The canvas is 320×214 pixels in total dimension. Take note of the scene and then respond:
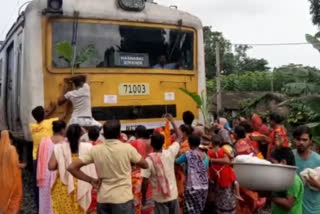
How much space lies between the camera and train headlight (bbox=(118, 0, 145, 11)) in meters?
7.03

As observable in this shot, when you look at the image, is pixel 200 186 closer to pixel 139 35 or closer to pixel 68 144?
pixel 68 144

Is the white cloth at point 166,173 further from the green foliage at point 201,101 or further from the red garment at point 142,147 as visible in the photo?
the green foliage at point 201,101

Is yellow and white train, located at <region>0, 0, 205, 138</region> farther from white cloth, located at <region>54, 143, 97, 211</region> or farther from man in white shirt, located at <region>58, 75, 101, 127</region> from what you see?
white cloth, located at <region>54, 143, 97, 211</region>

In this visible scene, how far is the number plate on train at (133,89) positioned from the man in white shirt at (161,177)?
1773 mm

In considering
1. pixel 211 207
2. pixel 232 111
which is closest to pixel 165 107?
pixel 211 207

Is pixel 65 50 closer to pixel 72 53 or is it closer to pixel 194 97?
pixel 72 53

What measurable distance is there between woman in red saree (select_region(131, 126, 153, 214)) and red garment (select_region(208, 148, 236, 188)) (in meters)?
0.77

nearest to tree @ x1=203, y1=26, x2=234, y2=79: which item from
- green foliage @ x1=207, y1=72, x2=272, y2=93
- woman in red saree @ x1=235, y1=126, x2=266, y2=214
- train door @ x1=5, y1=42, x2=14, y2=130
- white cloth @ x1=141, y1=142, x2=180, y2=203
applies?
green foliage @ x1=207, y1=72, x2=272, y2=93

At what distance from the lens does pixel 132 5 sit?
7105 millimetres

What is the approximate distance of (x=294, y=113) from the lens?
1395 cm

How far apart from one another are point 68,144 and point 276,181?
2.15 m

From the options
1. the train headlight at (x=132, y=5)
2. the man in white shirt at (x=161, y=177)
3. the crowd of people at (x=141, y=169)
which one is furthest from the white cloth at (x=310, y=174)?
the train headlight at (x=132, y=5)

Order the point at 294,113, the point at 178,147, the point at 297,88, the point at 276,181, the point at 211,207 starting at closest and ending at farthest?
the point at 276,181, the point at 178,147, the point at 211,207, the point at 297,88, the point at 294,113

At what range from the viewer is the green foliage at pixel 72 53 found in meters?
6.34
